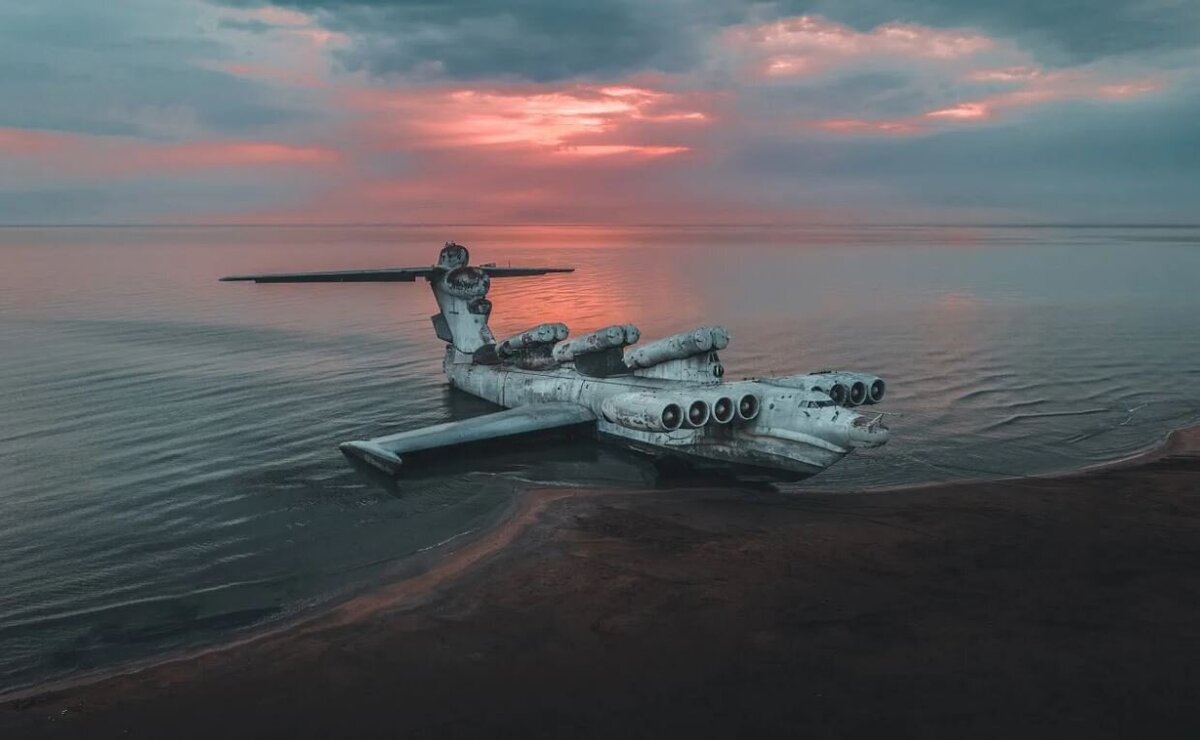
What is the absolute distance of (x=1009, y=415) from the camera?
109 ft

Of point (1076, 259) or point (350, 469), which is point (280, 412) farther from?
point (1076, 259)

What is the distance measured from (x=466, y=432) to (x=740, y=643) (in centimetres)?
1652

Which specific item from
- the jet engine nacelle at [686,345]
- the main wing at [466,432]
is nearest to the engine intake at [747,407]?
the jet engine nacelle at [686,345]

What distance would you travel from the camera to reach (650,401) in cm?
2581

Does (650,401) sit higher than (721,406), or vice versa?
A: (650,401)

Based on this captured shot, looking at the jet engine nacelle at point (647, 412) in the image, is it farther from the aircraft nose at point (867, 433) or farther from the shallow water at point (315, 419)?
the aircraft nose at point (867, 433)

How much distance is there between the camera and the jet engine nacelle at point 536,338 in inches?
1446

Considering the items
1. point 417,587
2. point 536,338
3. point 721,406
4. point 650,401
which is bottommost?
point 417,587

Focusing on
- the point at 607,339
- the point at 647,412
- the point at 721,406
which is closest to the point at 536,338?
the point at 607,339

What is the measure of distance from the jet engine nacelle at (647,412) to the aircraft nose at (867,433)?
16.7 feet

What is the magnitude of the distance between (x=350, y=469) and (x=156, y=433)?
8.90m

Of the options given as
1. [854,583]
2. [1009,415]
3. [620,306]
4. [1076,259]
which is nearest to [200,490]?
[854,583]

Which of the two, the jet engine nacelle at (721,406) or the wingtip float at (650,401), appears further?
the jet engine nacelle at (721,406)

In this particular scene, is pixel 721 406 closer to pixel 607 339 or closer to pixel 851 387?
pixel 851 387
